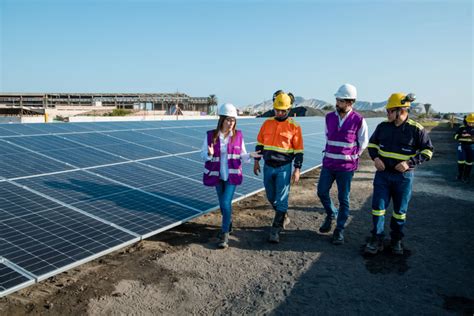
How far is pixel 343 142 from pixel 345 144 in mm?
44

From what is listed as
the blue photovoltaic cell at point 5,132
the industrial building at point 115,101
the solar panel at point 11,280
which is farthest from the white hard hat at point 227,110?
the industrial building at point 115,101

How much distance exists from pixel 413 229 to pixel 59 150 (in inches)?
282

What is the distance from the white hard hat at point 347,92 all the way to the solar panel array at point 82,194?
2.57 m

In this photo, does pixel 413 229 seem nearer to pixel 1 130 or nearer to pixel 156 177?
pixel 156 177

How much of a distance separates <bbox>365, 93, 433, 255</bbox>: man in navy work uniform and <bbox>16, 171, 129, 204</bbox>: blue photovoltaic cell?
13.5 ft

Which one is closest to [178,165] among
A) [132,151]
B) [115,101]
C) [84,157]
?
[132,151]

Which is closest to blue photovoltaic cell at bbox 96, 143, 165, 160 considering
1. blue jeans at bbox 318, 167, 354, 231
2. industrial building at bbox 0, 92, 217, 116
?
blue jeans at bbox 318, 167, 354, 231

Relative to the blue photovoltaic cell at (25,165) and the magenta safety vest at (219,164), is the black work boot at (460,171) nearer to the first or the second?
the magenta safety vest at (219,164)

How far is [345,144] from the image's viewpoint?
527cm

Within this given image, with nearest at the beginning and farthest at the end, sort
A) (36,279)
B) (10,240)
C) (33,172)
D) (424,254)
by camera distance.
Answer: (36,279)
(10,240)
(424,254)
(33,172)

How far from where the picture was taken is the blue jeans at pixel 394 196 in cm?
490

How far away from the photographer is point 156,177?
6852mm

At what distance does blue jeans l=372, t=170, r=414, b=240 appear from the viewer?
490 centimetres

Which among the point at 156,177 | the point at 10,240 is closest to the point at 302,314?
the point at 10,240
